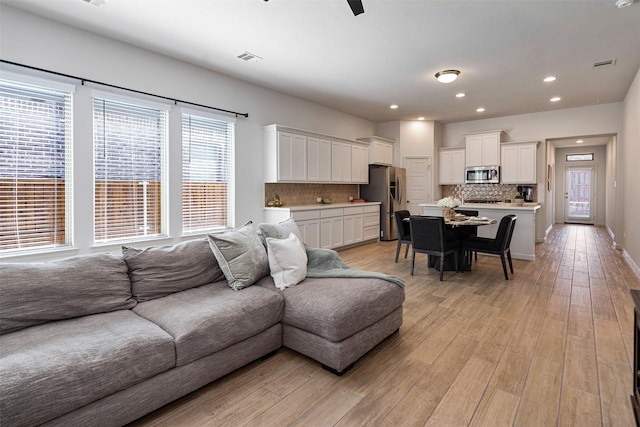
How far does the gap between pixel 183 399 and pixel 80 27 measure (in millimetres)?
3903

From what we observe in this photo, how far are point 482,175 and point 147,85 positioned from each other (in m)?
7.11

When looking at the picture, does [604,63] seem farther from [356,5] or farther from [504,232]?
[356,5]

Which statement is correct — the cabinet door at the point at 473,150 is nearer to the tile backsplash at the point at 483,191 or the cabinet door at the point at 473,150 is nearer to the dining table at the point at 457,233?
the tile backsplash at the point at 483,191

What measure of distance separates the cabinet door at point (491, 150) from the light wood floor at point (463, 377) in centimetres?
451

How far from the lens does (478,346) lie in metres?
2.66

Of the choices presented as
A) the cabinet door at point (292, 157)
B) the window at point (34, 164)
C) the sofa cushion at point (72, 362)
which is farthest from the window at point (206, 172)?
the sofa cushion at point (72, 362)

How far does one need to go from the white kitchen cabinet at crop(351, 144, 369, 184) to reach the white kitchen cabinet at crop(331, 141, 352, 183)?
155 mm

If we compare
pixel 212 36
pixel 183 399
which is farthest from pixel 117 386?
pixel 212 36

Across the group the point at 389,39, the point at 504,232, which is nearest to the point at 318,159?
→ the point at 389,39

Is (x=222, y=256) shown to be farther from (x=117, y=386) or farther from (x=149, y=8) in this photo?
(x=149, y=8)

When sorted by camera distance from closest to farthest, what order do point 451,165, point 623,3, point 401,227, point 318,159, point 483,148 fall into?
point 623,3 < point 401,227 < point 318,159 < point 483,148 < point 451,165

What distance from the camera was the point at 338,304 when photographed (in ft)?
7.48

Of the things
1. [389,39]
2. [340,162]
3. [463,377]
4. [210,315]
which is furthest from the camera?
[340,162]

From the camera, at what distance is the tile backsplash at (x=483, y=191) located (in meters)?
7.92
